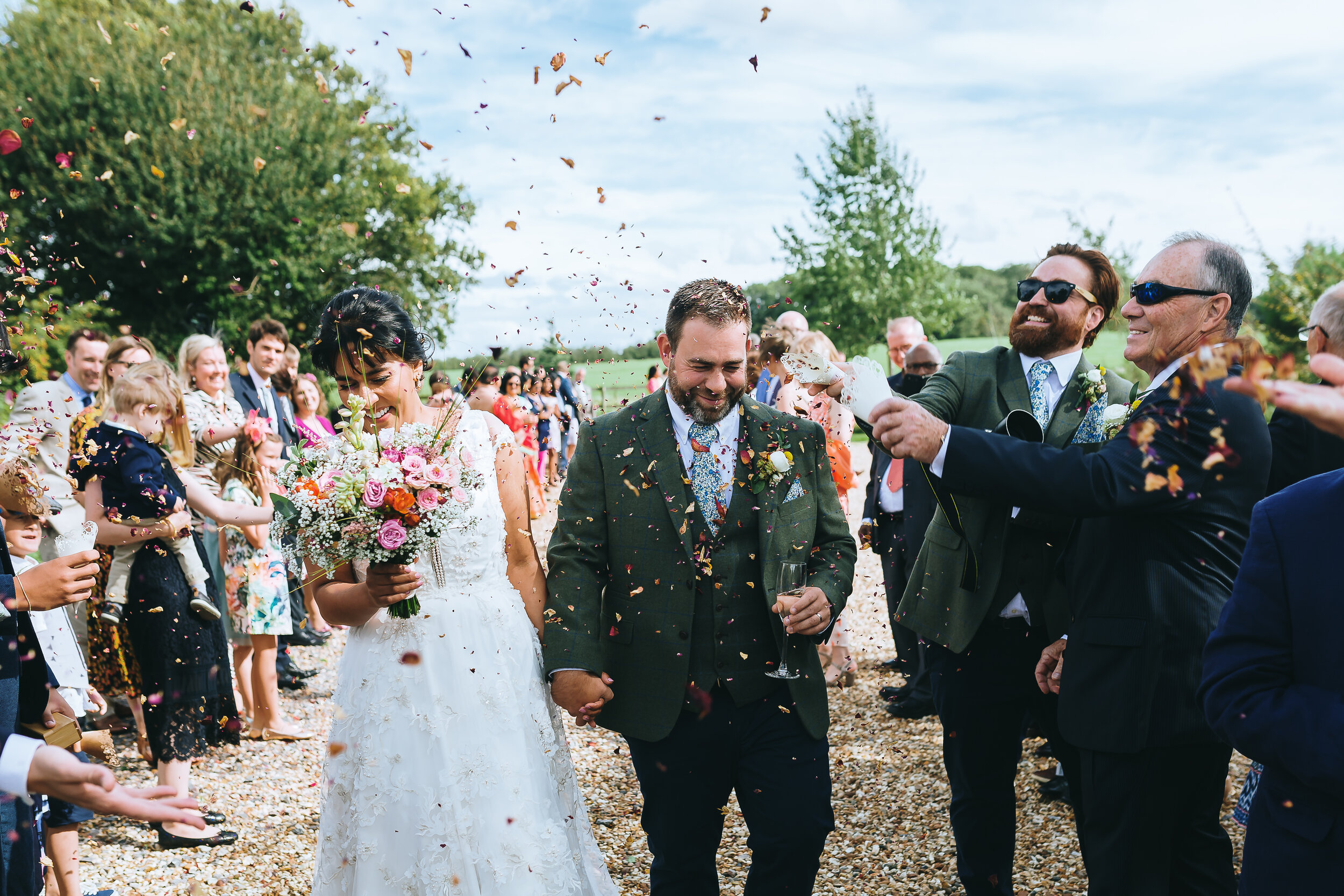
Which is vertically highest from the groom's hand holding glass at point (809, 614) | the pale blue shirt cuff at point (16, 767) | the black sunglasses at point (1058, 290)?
the black sunglasses at point (1058, 290)

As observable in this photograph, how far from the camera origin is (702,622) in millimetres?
3076

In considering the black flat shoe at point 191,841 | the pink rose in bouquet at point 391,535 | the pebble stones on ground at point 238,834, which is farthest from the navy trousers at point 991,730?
the black flat shoe at point 191,841

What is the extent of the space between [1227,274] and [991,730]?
6.05 ft

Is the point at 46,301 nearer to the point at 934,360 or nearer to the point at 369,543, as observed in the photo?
the point at 369,543

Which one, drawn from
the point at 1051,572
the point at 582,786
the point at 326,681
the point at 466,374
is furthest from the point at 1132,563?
the point at 326,681

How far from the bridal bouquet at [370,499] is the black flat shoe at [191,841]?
2.71 metres

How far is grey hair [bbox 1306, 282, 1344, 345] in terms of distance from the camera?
7.91ft

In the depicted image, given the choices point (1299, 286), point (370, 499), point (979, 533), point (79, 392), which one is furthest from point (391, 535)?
point (1299, 286)

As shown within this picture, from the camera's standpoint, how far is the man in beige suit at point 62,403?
6.07 metres

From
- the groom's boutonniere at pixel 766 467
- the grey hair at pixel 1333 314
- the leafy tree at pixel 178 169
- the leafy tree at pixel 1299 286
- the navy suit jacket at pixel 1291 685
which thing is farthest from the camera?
the leafy tree at pixel 178 169

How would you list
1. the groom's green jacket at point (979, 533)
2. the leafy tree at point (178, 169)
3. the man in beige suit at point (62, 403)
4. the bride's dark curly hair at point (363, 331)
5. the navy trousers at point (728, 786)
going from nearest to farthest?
the navy trousers at point (728, 786) → the bride's dark curly hair at point (363, 331) → the groom's green jacket at point (979, 533) → the man in beige suit at point (62, 403) → the leafy tree at point (178, 169)

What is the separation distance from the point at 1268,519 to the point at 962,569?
1.48 meters

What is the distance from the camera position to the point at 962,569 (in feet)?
11.2

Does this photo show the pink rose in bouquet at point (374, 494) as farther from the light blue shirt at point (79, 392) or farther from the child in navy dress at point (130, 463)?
the light blue shirt at point (79, 392)
